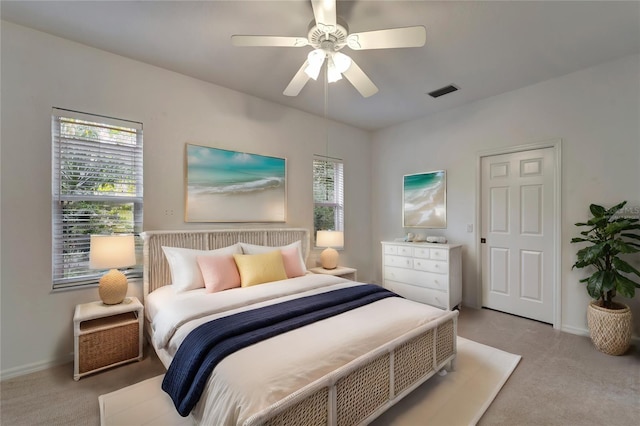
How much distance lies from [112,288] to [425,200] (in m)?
4.03

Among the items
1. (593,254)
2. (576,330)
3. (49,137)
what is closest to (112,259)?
(49,137)

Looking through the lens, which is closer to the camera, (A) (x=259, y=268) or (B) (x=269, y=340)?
(B) (x=269, y=340)

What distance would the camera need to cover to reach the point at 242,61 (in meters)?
2.68

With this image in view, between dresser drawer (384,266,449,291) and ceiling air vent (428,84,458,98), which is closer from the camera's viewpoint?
ceiling air vent (428,84,458,98)

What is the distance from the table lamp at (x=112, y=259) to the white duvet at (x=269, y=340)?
0.28 metres

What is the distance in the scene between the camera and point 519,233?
11.1 feet

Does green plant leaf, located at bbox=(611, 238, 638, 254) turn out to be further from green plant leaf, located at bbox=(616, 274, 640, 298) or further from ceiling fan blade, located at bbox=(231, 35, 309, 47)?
ceiling fan blade, located at bbox=(231, 35, 309, 47)

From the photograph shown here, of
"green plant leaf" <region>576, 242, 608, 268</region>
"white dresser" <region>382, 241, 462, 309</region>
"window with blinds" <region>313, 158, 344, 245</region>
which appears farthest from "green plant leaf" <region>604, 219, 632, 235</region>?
"window with blinds" <region>313, 158, 344, 245</region>

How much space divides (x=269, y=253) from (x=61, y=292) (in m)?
1.80

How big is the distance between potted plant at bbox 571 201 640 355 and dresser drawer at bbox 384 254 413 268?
5.77ft

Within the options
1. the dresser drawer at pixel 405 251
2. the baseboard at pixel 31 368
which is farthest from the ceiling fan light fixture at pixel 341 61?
the baseboard at pixel 31 368

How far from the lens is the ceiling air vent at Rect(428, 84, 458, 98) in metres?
3.24

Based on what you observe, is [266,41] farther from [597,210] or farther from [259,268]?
[597,210]

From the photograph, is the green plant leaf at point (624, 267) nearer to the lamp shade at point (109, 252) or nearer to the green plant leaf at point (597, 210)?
the green plant leaf at point (597, 210)
